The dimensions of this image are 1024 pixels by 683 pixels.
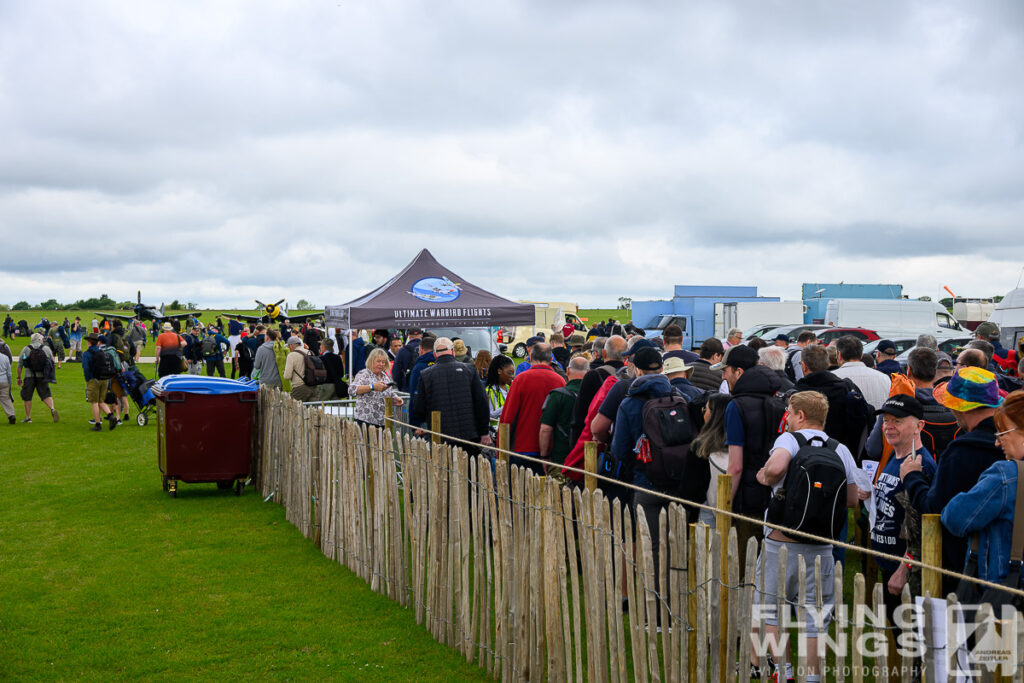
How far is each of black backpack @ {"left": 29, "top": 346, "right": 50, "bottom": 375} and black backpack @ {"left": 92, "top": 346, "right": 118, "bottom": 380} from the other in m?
1.56

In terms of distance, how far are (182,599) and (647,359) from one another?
13.4 ft

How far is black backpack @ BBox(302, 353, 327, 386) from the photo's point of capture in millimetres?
13430

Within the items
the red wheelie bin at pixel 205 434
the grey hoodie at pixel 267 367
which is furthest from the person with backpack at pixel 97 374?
the red wheelie bin at pixel 205 434

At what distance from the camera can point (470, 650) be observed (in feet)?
17.8

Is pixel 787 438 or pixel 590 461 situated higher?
pixel 787 438

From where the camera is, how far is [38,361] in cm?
1691

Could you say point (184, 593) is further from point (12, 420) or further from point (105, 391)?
point (12, 420)

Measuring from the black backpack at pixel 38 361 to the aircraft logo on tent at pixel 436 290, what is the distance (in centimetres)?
774

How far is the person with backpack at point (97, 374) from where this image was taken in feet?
51.7

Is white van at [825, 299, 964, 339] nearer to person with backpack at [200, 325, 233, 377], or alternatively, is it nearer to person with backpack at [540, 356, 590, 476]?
person with backpack at [200, 325, 233, 377]

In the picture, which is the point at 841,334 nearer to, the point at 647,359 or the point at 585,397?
the point at 585,397

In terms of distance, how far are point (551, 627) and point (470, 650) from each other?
1051mm

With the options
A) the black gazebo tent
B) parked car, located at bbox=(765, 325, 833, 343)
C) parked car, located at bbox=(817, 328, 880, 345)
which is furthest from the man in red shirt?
parked car, located at bbox=(765, 325, 833, 343)

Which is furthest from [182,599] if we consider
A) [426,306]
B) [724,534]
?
[426,306]
